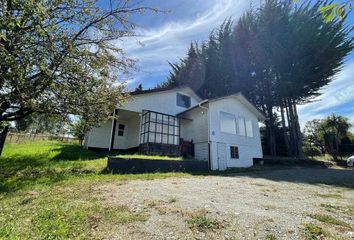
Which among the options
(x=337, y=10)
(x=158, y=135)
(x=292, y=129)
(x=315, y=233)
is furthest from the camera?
(x=292, y=129)

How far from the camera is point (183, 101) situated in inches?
708

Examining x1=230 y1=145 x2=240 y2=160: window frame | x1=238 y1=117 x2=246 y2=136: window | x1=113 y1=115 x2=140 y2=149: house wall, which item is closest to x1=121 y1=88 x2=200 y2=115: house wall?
x1=113 y1=115 x2=140 y2=149: house wall

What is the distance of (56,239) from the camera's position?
2918mm

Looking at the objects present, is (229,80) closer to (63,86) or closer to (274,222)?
(63,86)

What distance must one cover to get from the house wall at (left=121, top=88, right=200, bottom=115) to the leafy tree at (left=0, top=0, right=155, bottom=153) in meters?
6.22

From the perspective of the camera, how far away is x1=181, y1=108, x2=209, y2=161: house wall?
48.4ft

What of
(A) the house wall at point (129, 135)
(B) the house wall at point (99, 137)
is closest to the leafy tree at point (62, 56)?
(B) the house wall at point (99, 137)

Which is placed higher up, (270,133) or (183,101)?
(183,101)

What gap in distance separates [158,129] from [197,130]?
3.14 meters

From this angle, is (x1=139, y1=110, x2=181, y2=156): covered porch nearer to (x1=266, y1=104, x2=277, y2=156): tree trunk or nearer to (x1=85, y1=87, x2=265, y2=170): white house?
(x1=85, y1=87, x2=265, y2=170): white house

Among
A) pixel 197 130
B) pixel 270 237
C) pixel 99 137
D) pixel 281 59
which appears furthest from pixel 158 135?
pixel 281 59

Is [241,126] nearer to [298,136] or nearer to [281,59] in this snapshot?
[298,136]

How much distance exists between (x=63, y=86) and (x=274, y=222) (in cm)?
683

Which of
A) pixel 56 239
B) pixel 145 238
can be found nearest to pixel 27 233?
pixel 56 239
